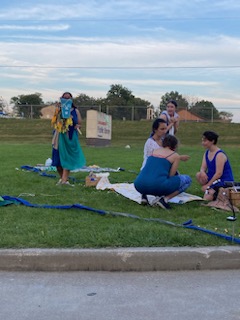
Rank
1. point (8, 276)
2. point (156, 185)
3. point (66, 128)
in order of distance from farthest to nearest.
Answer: point (66, 128) → point (156, 185) → point (8, 276)

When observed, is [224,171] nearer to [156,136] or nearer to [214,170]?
[214,170]

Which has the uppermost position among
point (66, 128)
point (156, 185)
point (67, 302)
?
point (66, 128)

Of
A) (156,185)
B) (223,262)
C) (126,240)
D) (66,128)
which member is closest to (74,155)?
(66,128)

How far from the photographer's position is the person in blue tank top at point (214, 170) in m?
6.67

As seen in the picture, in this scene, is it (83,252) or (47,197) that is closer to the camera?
(83,252)

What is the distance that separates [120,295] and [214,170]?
11.9 feet

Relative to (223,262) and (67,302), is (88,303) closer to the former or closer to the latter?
(67,302)

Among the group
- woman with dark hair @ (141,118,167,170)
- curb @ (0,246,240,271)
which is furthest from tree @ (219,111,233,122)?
curb @ (0,246,240,271)

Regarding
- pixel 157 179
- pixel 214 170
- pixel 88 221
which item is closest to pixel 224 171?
pixel 214 170

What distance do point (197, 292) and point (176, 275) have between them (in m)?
0.41

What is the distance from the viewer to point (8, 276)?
13.4ft

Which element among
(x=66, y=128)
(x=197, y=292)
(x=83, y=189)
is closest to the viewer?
(x=197, y=292)

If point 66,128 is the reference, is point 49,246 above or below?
below

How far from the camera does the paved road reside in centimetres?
331
